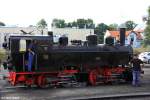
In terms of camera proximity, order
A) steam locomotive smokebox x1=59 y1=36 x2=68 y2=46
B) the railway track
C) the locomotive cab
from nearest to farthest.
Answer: the railway track → the locomotive cab → steam locomotive smokebox x1=59 y1=36 x2=68 y2=46

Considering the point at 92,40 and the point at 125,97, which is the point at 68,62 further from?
the point at 125,97

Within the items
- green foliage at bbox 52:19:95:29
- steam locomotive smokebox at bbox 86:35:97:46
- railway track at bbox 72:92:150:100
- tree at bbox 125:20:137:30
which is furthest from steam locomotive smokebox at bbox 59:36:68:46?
tree at bbox 125:20:137:30

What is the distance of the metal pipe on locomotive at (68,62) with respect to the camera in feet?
67.5

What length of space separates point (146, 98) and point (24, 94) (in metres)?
5.01

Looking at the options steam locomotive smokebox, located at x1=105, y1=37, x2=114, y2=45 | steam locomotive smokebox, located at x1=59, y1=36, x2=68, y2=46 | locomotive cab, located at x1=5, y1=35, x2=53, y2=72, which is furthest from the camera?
steam locomotive smokebox, located at x1=105, y1=37, x2=114, y2=45

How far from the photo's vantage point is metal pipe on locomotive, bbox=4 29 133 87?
810 inches

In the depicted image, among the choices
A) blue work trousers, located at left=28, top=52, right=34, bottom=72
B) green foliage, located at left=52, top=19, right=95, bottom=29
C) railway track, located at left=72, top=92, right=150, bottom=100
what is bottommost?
railway track, located at left=72, top=92, right=150, bottom=100

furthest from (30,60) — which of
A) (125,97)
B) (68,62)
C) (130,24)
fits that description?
(130,24)

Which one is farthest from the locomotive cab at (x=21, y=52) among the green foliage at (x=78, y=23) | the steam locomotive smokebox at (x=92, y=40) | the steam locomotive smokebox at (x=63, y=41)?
the green foliage at (x=78, y=23)

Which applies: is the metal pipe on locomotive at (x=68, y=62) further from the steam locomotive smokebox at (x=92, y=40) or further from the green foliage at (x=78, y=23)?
the green foliage at (x=78, y=23)

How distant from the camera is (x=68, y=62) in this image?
21844 millimetres

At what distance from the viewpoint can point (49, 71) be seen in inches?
833

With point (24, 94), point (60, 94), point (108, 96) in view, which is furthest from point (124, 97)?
point (24, 94)

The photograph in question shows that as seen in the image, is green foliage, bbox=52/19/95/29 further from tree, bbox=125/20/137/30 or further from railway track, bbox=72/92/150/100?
railway track, bbox=72/92/150/100
